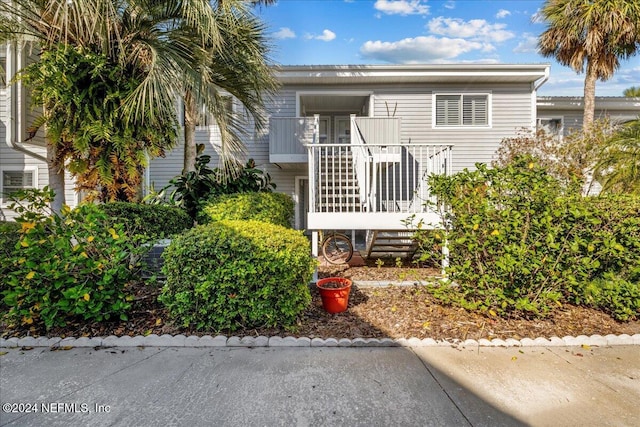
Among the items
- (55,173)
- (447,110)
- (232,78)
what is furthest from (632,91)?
(55,173)

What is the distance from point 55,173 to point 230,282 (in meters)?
4.13

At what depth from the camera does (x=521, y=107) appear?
31.5 feet

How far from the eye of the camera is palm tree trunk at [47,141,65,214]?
5.03 metres

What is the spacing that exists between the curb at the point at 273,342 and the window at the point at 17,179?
853 centimetres

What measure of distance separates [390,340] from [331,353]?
0.63 metres

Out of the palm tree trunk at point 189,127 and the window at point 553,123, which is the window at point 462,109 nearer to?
the window at point 553,123

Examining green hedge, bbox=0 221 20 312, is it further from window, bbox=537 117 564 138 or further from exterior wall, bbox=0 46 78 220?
window, bbox=537 117 564 138

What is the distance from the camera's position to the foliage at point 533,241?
3379mm

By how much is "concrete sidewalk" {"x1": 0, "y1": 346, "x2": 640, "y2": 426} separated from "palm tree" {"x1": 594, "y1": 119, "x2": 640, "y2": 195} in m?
2.68

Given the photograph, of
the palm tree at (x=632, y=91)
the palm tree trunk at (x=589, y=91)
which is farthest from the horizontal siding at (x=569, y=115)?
the palm tree at (x=632, y=91)

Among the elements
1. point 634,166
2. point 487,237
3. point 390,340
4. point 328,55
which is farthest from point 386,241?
point 328,55

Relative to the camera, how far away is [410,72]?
9.20 m

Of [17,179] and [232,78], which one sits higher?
[232,78]

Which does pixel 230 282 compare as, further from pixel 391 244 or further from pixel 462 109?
pixel 462 109
